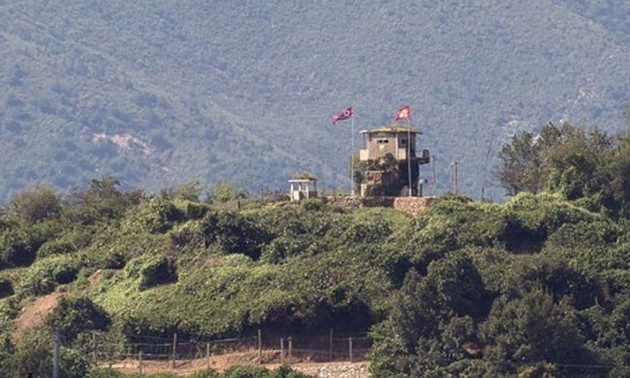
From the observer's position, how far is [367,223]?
9950 cm

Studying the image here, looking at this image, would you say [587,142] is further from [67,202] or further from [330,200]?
[67,202]

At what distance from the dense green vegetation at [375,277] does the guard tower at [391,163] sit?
292cm

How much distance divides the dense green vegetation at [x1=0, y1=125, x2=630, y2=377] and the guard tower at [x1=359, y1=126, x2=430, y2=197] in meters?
2.92

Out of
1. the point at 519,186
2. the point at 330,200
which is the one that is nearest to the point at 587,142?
the point at 519,186

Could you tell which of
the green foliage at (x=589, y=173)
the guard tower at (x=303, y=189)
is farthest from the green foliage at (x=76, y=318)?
the green foliage at (x=589, y=173)

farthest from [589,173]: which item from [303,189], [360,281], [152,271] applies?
[152,271]

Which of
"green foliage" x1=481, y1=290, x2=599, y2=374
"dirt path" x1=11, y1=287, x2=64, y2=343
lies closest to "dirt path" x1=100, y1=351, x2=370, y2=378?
"green foliage" x1=481, y1=290, x2=599, y2=374

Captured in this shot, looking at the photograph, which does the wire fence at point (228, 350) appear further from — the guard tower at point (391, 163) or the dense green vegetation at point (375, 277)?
the guard tower at point (391, 163)

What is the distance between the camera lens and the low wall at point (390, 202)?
10269cm

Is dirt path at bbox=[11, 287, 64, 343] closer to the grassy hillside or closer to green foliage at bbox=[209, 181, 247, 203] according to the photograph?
the grassy hillside

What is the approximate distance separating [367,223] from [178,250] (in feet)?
25.6

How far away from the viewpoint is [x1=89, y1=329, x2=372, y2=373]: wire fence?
9088 cm

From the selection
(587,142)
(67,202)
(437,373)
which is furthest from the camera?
(67,202)

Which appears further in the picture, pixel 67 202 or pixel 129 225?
pixel 67 202
